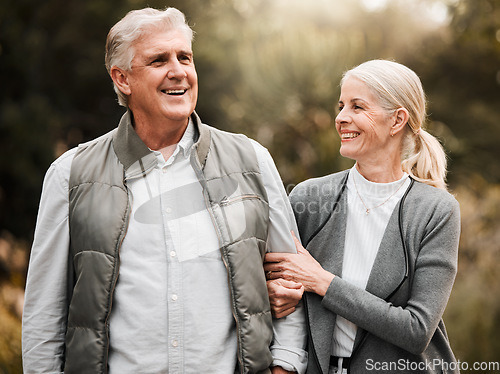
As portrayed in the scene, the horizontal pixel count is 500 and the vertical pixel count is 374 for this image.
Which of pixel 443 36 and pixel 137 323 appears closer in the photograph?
pixel 137 323

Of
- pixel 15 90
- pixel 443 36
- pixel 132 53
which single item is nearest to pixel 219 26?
pixel 15 90

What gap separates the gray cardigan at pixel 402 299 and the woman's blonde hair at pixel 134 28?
1007 millimetres

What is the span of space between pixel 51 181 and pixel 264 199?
77 centimetres

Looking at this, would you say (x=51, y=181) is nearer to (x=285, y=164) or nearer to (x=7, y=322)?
(x=7, y=322)

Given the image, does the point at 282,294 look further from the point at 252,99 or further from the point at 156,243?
the point at 252,99

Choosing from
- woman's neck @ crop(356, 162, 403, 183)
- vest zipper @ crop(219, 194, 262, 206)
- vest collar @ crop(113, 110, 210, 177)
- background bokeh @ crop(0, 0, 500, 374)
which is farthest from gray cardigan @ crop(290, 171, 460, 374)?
background bokeh @ crop(0, 0, 500, 374)

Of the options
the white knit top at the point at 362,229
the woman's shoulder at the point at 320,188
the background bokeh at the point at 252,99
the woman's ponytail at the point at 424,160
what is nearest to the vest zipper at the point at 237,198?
the woman's shoulder at the point at 320,188

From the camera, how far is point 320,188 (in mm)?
2291

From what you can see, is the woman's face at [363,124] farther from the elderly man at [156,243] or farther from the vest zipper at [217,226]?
the vest zipper at [217,226]

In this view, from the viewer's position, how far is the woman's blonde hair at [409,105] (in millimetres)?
2176

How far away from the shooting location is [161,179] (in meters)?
2.02

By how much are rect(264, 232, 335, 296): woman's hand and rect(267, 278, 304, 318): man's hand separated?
0.02m

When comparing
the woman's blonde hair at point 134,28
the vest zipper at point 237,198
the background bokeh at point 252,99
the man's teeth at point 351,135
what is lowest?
the vest zipper at point 237,198

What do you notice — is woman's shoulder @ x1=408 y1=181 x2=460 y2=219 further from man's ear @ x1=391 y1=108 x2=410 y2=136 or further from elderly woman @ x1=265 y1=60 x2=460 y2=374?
man's ear @ x1=391 y1=108 x2=410 y2=136
